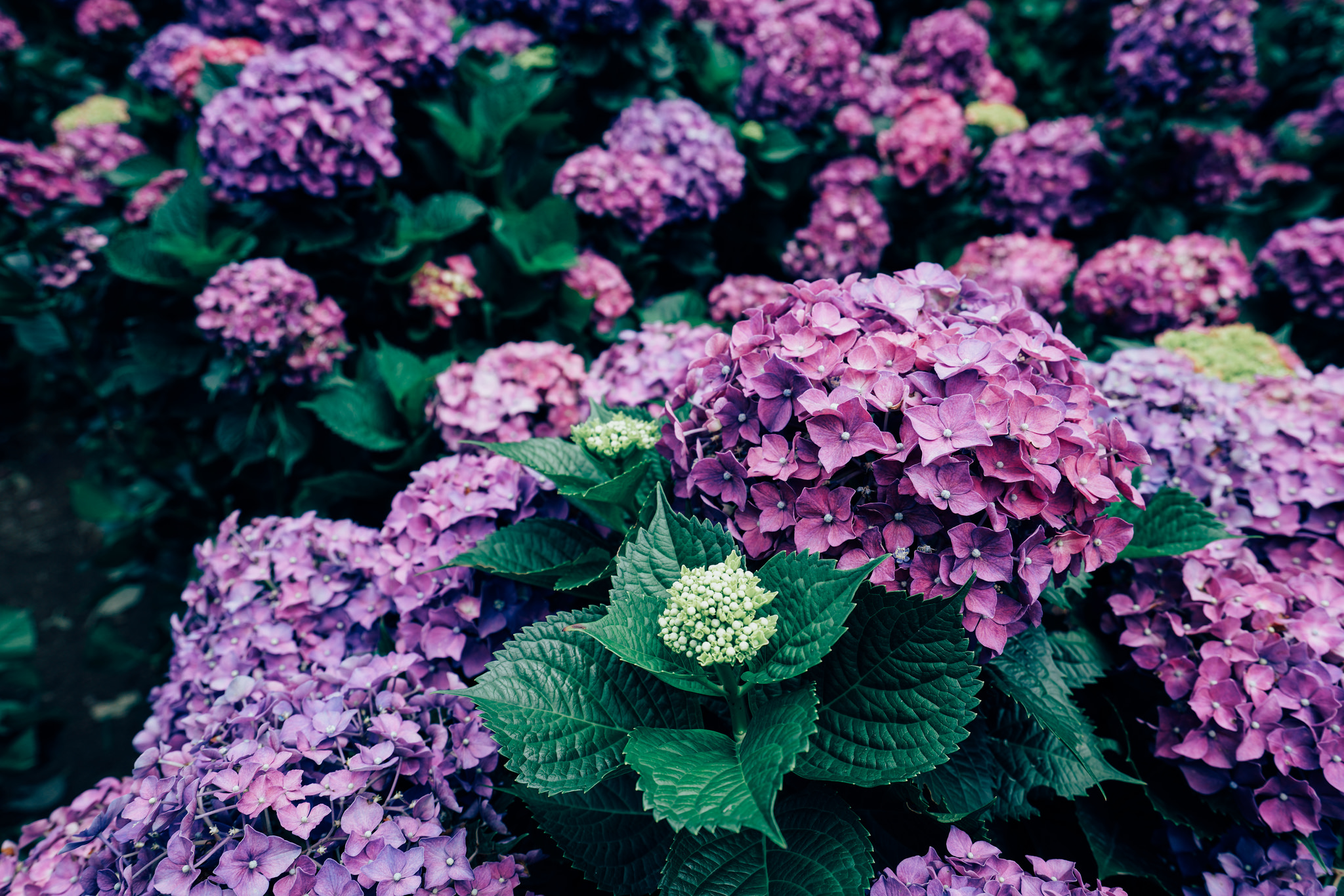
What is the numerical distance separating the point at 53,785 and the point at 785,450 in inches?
129

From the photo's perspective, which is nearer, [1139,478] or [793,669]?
[793,669]

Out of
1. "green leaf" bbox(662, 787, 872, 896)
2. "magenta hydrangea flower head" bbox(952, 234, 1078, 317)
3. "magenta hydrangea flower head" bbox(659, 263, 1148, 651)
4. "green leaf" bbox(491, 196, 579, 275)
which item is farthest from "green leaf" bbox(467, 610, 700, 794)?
"magenta hydrangea flower head" bbox(952, 234, 1078, 317)

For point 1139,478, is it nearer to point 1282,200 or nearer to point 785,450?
point 785,450

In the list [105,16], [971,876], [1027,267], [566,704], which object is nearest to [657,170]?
[1027,267]

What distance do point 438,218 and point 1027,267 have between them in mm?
2429

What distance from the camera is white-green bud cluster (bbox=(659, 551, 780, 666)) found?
989 millimetres

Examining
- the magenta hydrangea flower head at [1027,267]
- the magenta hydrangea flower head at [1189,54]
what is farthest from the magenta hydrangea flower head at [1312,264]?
the magenta hydrangea flower head at [1027,267]

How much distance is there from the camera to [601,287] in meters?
2.57

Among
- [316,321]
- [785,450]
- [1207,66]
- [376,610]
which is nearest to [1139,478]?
[785,450]

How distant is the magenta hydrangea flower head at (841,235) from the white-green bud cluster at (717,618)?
2227mm

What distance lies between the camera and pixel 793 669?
1.01 metres

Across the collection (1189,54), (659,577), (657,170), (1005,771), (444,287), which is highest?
(1189,54)

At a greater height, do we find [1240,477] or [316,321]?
[1240,477]

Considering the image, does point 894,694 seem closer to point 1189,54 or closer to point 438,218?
point 438,218
